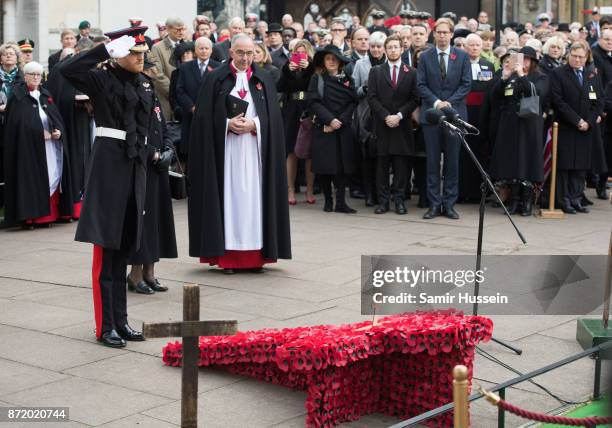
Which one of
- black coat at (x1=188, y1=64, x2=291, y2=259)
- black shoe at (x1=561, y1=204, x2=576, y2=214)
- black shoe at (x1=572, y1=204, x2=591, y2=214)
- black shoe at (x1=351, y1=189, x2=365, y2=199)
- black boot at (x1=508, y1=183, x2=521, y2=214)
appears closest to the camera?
black coat at (x1=188, y1=64, x2=291, y2=259)

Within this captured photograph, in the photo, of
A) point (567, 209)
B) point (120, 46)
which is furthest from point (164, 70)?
point (120, 46)

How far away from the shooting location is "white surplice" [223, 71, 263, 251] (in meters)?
9.85

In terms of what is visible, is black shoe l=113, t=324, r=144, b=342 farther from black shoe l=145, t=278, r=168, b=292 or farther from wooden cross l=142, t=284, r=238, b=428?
wooden cross l=142, t=284, r=238, b=428

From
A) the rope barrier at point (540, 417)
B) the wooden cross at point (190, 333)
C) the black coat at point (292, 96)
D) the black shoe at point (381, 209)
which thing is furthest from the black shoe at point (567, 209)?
the rope barrier at point (540, 417)

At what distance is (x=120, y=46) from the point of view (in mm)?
7168

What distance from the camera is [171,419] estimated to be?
5.93 metres

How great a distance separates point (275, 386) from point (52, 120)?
7155mm

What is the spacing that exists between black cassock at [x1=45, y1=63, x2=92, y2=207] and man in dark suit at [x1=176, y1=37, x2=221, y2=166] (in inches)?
52.2

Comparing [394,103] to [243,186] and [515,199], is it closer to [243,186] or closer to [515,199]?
[515,199]

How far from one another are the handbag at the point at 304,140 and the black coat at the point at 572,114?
2.99 m

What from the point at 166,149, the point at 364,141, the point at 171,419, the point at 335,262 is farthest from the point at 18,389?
the point at 364,141

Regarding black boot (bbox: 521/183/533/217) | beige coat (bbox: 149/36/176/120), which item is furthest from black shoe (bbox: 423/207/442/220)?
beige coat (bbox: 149/36/176/120)

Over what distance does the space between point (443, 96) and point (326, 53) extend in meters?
1.51

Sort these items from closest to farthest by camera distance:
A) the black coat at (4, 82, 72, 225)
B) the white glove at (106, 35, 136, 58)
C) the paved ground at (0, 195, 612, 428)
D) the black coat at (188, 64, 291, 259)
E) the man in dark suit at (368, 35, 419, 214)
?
1. the paved ground at (0, 195, 612, 428)
2. the white glove at (106, 35, 136, 58)
3. the black coat at (188, 64, 291, 259)
4. the black coat at (4, 82, 72, 225)
5. the man in dark suit at (368, 35, 419, 214)
